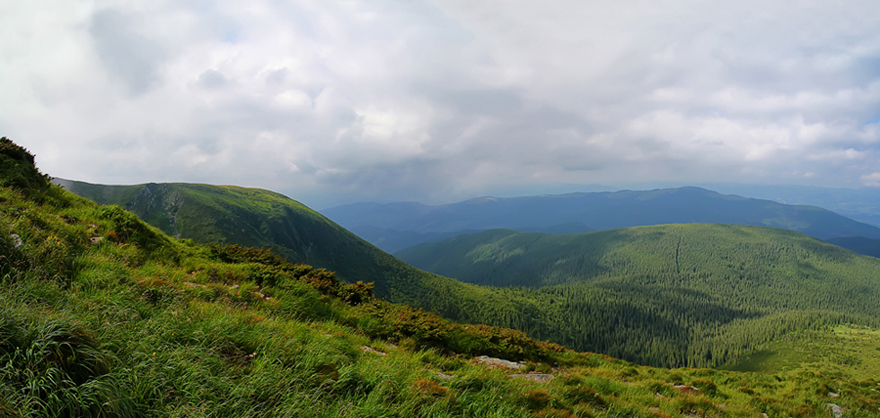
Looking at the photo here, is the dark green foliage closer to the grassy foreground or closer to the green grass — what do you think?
the grassy foreground

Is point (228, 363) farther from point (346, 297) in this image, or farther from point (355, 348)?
point (346, 297)

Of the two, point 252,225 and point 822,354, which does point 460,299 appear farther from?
point 822,354

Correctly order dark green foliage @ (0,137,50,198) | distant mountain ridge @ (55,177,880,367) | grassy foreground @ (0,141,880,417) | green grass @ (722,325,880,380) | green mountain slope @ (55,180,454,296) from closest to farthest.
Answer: grassy foreground @ (0,141,880,417) < dark green foliage @ (0,137,50,198) < green grass @ (722,325,880,380) < green mountain slope @ (55,180,454,296) < distant mountain ridge @ (55,177,880,367)

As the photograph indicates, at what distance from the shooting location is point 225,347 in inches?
194

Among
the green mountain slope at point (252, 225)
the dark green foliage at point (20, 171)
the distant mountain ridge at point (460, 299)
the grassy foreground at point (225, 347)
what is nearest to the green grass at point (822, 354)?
the distant mountain ridge at point (460, 299)

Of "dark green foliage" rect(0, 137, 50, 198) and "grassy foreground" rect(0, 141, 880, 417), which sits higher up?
"dark green foliage" rect(0, 137, 50, 198)

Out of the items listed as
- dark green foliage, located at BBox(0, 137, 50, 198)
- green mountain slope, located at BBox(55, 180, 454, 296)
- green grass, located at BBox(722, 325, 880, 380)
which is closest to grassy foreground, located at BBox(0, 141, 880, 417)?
dark green foliage, located at BBox(0, 137, 50, 198)

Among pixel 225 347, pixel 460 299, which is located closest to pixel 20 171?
pixel 225 347

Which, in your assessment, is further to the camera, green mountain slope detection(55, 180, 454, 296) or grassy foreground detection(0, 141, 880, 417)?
green mountain slope detection(55, 180, 454, 296)

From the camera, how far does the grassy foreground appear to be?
3551mm

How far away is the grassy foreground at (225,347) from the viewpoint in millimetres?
3551

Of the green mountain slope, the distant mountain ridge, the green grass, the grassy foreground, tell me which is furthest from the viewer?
the distant mountain ridge

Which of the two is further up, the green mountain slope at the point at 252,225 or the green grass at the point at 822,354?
the green mountain slope at the point at 252,225

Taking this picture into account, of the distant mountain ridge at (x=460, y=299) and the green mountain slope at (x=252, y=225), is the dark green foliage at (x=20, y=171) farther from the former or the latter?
the distant mountain ridge at (x=460, y=299)
